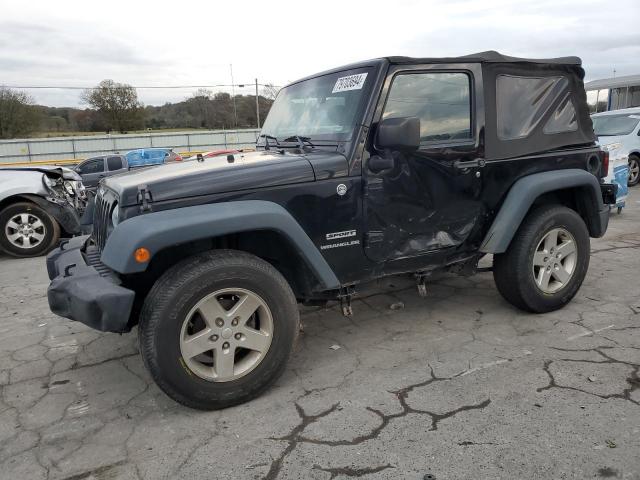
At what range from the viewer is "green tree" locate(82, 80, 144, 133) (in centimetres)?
4947

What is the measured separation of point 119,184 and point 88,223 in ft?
3.73

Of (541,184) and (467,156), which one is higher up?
(467,156)

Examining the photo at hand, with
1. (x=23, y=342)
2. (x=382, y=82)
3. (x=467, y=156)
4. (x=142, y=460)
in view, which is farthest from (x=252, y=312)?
(x=23, y=342)

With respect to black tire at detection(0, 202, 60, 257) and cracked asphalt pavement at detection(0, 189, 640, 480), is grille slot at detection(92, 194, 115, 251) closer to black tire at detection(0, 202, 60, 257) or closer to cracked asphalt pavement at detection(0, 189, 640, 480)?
cracked asphalt pavement at detection(0, 189, 640, 480)

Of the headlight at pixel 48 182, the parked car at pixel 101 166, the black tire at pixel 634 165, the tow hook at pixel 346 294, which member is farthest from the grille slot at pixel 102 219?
the black tire at pixel 634 165

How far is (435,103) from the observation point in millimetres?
3512

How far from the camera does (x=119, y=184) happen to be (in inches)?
120

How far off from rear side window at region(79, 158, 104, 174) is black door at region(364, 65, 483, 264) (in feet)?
44.1

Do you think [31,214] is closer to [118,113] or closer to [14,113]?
[14,113]

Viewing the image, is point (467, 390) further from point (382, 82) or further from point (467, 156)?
point (382, 82)

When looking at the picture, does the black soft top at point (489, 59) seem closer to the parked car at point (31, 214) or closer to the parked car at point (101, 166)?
the parked car at point (31, 214)

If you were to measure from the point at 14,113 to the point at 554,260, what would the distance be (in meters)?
45.8

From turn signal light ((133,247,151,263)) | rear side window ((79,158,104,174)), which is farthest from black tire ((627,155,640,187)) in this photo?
rear side window ((79,158,104,174))

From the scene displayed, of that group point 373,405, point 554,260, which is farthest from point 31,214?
point 554,260
